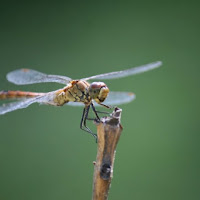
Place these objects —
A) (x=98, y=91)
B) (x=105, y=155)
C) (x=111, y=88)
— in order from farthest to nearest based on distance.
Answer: (x=111, y=88) → (x=98, y=91) → (x=105, y=155)

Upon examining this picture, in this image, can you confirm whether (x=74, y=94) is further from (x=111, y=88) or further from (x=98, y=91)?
(x=111, y=88)

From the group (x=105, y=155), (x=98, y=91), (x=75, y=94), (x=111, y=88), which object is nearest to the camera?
(x=105, y=155)

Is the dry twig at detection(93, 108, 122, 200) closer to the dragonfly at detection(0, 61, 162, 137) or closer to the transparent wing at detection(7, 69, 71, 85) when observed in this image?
the dragonfly at detection(0, 61, 162, 137)

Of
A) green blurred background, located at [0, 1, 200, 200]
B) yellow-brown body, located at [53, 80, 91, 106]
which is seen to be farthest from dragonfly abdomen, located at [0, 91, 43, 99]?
green blurred background, located at [0, 1, 200, 200]

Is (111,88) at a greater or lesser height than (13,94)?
greater

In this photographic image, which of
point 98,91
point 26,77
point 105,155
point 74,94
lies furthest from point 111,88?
point 105,155

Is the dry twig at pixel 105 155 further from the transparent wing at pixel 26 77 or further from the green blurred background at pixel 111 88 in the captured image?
the green blurred background at pixel 111 88

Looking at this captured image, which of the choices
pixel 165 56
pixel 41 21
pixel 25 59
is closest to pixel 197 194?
pixel 165 56
